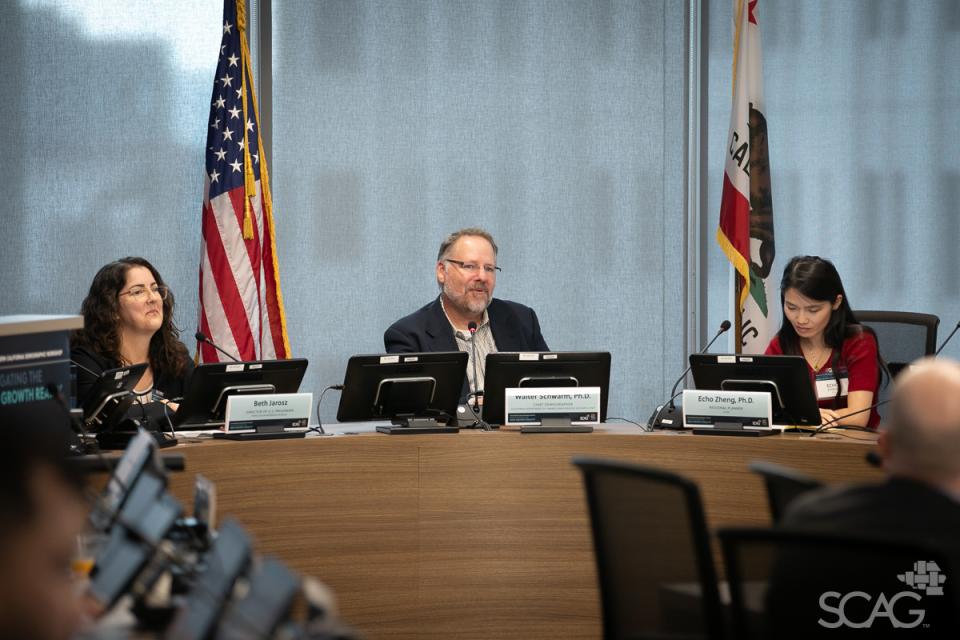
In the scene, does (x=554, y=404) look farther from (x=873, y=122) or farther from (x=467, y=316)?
(x=873, y=122)

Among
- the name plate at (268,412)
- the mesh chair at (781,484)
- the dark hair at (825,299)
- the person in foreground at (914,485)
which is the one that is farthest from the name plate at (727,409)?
the person in foreground at (914,485)

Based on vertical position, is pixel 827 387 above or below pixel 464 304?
below

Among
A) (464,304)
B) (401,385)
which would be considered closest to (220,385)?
(401,385)

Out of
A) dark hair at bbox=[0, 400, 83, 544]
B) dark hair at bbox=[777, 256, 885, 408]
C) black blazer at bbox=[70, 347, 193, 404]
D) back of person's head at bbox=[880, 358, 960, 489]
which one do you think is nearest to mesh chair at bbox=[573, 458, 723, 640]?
back of person's head at bbox=[880, 358, 960, 489]

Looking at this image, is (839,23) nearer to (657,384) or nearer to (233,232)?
(657,384)

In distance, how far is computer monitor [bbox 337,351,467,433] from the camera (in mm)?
3738

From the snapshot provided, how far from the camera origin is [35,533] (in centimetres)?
102

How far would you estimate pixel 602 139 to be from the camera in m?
5.82

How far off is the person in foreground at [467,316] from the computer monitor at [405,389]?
62 cm

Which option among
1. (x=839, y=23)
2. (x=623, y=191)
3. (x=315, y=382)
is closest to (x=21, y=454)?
(x=315, y=382)

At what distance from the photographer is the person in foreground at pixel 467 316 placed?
15.0ft

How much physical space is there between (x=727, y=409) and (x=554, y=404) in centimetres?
60

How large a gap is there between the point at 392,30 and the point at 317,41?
1.30 feet

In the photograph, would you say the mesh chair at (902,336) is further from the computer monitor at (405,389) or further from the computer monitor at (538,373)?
the computer monitor at (405,389)
